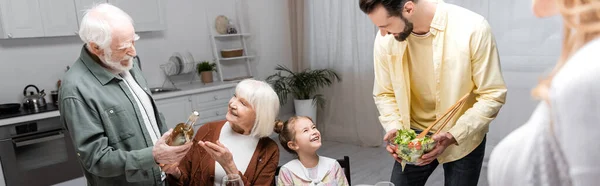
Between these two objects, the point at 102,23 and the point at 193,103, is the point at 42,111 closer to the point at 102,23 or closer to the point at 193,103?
the point at 193,103

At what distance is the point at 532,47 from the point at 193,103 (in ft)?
9.38

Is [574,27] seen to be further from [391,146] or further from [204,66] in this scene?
[204,66]

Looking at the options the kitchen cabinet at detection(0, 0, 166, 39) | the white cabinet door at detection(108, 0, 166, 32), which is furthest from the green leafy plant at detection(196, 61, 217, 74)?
the kitchen cabinet at detection(0, 0, 166, 39)

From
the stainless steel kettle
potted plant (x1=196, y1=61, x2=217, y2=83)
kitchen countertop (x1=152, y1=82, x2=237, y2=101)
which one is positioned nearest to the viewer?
the stainless steel kettle

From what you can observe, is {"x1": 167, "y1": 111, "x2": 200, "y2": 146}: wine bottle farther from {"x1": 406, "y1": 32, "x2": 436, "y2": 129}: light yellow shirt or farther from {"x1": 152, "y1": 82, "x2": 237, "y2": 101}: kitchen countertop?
{"x1": 152, "y1": 82, "x2": 237, "y2": 101}: kitchen countertop

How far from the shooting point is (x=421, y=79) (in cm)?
173

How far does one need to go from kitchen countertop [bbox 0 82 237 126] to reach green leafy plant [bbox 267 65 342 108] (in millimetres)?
620

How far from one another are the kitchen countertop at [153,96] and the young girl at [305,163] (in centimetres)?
215

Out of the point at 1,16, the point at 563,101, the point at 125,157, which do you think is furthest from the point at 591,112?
the point at 1,16

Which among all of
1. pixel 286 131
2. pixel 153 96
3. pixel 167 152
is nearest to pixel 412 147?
pixel 286 131

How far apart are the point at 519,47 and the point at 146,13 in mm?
3164

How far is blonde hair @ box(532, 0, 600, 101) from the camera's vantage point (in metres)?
0.58

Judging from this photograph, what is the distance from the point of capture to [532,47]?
316 cm

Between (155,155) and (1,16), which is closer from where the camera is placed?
(155,155)
